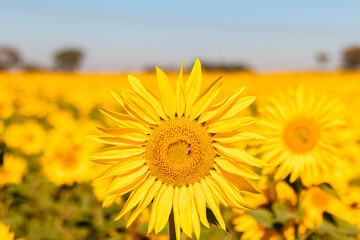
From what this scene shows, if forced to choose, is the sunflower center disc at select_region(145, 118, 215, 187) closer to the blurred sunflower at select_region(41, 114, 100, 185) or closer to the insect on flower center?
the insect on flower center

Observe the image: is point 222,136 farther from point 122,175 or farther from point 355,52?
point 355,52

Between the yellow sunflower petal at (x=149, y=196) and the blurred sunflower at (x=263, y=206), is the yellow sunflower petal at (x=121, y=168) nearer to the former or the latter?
the yellow sunflower petal at (x=149, y=196)

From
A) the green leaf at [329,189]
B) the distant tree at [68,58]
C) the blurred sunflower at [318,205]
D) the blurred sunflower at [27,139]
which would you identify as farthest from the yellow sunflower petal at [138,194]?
the distant tree at [68,58]

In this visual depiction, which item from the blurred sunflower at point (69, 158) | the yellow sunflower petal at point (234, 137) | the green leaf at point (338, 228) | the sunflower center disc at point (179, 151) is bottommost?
the blurred sunflower at point (69, 158)

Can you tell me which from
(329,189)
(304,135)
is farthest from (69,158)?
(329,189)

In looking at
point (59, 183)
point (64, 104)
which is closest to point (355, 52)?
point (64, 104)

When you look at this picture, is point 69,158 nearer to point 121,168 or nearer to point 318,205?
point 318,205
